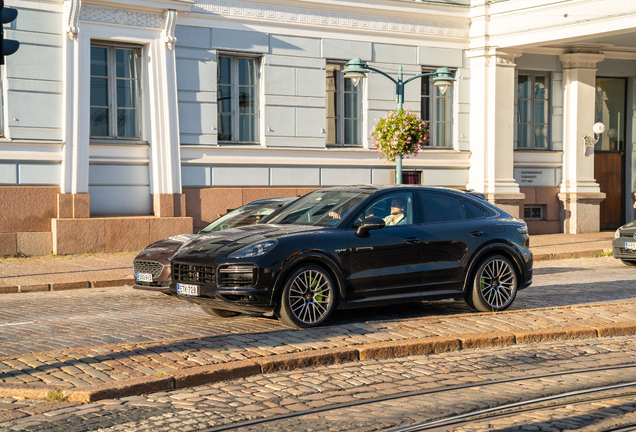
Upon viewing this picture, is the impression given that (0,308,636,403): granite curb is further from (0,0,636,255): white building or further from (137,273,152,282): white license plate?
(0,0,636,255): white building

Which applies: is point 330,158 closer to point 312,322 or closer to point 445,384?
point 312,322

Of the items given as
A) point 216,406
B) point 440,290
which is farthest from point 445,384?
point 440,290

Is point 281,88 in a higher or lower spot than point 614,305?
higher

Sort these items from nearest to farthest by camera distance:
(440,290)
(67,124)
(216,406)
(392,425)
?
1. (392,425)
2. (216,406)
3. (440,290)
4. (67,124)

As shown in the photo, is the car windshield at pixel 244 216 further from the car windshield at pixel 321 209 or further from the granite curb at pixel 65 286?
the car windshield at pixel 321 209

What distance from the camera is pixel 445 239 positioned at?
31.5ft

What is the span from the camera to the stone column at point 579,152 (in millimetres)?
24406

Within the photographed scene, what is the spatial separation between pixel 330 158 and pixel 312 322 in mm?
13425

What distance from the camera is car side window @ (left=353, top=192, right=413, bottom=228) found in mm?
9391

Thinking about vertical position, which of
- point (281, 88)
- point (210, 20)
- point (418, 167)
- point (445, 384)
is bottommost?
point (445, 384)

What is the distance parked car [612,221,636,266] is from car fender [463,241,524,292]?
24.3 ft

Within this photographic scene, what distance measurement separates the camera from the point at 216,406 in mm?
5855

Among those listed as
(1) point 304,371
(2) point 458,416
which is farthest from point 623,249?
(2) point 458,416

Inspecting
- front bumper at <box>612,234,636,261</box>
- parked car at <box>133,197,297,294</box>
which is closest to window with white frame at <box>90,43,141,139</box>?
parked car at <box>133,197,297,294</box>
